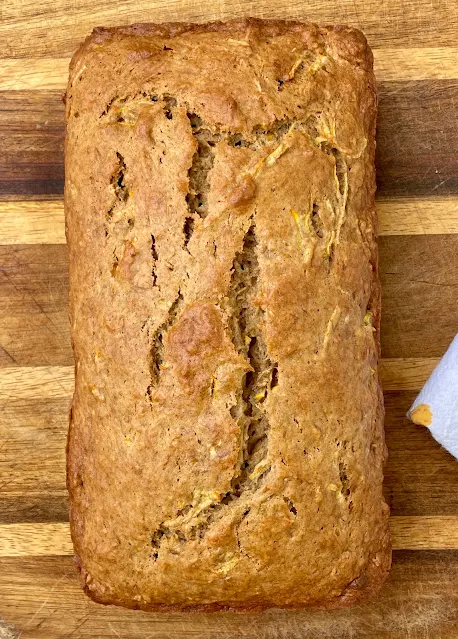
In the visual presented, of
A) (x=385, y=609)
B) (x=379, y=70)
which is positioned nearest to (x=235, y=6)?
(x=379, y=70)

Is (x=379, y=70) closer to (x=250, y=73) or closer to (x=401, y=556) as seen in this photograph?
(x=250, y=73)

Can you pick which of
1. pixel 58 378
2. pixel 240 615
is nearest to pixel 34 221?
pixel 58 378

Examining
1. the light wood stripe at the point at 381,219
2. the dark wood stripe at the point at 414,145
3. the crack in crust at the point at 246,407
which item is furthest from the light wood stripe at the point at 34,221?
the dark wood stripe at the point at 414,145

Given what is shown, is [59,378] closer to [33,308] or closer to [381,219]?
[33,308]

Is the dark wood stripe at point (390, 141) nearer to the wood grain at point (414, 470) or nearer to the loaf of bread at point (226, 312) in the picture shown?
the loaf of bread at point (226, 312)

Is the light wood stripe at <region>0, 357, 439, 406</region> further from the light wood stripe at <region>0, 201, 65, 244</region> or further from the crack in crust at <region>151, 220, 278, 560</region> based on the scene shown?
the crack in crust at <region>151, 220, 278, 560</region>

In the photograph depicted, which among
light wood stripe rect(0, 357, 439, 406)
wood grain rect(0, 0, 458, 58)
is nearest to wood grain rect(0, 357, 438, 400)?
light wood stripe rect(0, 357, 439, 406)
